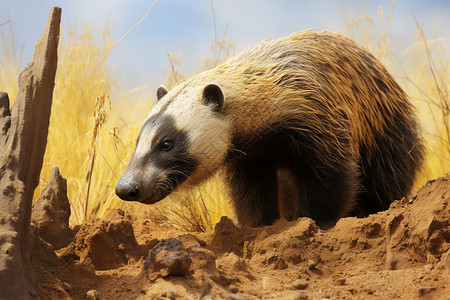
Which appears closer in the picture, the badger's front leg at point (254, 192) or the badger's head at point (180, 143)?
the badger's head at point (180, 143)

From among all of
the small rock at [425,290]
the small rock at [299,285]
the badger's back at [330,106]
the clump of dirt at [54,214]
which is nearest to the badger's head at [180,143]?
the badger's back at [330,106]

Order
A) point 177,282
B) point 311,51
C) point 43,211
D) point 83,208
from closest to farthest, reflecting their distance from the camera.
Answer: point 177,282 → point 43,211 → point 311,51 → point 83,208

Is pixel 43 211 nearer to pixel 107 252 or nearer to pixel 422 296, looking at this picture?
pixel 107 252

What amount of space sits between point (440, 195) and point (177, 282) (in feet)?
5.26

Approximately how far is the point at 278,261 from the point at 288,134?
1465 mm

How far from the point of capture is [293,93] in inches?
170

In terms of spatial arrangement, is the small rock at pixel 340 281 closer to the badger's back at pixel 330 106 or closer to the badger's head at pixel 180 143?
the badger's head at pixel 180 143

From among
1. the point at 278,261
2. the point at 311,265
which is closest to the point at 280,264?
the point at 278,261

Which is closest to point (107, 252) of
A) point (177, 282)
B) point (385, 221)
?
point (177, 282)

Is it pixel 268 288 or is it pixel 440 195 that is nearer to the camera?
pixel 268 288

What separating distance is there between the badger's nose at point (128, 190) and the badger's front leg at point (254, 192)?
131cm

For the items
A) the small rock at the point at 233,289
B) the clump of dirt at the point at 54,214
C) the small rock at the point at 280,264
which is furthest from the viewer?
the clump of dirt at the point at 54,214

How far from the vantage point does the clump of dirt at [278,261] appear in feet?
8.28

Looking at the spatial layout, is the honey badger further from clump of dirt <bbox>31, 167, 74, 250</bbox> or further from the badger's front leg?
clump of dirt <bbox>31, 167, 74, 250</bbox>
